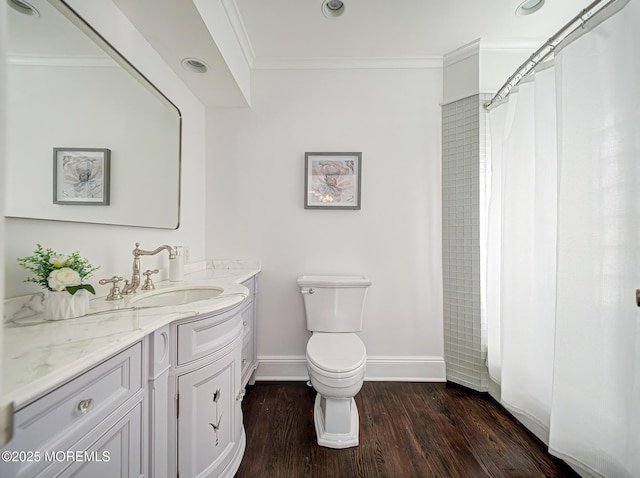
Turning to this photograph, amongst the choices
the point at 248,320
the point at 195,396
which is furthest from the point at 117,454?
the point at 248,320

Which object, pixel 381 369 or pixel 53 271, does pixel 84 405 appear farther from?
pixel 381 369

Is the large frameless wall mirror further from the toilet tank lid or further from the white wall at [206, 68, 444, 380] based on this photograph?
the toilet tank lid

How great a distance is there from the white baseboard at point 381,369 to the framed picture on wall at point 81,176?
1563 millimetres

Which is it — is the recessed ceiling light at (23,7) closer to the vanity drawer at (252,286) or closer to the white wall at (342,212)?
the white wall at (342,212)

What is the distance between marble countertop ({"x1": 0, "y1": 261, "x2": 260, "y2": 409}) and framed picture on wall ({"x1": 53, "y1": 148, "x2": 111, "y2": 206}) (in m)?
0.38

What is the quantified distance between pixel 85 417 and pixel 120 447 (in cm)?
20

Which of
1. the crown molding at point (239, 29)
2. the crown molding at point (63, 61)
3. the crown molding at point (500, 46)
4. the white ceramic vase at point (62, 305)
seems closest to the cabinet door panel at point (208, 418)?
the white ceramic vase at point (62, 305)

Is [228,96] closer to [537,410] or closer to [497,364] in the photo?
[497,364]

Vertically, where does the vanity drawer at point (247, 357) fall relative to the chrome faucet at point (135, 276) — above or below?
below

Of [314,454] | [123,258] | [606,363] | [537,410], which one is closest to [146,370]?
[123,258]

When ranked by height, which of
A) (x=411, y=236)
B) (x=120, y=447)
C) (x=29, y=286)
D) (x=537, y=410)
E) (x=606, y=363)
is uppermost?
(x=411, y=236)

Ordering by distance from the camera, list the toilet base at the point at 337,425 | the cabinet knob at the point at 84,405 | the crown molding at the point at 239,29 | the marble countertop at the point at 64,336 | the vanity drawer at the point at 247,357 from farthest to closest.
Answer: the vanity drawer at the point at 247,357, the crown molding at the point at 239,29, the toilet base at the point at 337,425, the cabinet knob at the point at 84,405, the marble countertop at the point at 64,336

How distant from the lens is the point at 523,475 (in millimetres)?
1325

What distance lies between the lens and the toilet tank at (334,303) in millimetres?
1925
